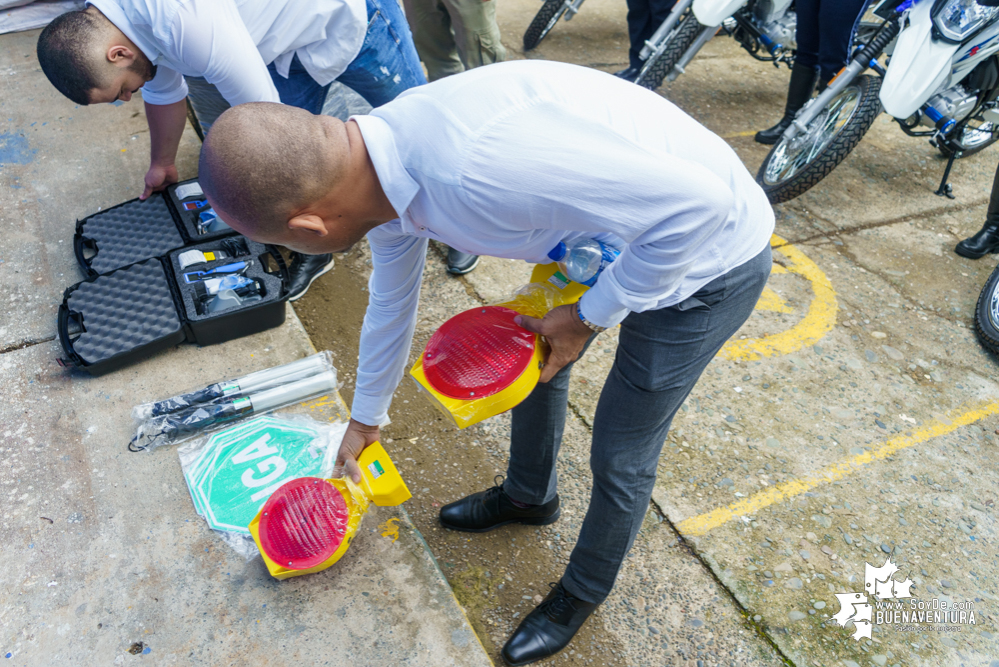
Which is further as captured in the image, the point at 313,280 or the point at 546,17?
the point at 546,17

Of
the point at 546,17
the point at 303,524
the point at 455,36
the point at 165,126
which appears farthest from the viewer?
the point at 546,17

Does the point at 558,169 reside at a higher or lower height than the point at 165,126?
higher

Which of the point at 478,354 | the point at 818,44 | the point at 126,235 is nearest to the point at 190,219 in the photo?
the point at 126,235

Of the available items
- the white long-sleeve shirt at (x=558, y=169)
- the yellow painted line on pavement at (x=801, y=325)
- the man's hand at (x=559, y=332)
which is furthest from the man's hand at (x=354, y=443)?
the yellow painted line on pavement at (x=801, y=325)

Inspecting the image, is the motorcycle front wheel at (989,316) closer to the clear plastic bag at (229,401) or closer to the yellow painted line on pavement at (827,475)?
the yellow painted line on pavement at (827,475)

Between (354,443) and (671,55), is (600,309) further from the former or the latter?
(671,55)

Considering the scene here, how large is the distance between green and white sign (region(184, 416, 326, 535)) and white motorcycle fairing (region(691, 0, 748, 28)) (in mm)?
3295

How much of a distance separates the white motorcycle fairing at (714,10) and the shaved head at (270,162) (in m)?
3.50

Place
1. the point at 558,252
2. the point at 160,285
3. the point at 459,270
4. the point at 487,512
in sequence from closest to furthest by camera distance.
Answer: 1. the point at 558,252
2. the point at 487,512
3. the point at 160,285
4. the point at 459,270

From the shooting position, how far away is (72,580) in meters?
1.74

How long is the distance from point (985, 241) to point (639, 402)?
10.2 feet

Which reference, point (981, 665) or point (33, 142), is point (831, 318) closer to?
point (981, 665)

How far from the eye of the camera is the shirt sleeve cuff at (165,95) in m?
2.53

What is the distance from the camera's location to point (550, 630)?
1.77 meters
